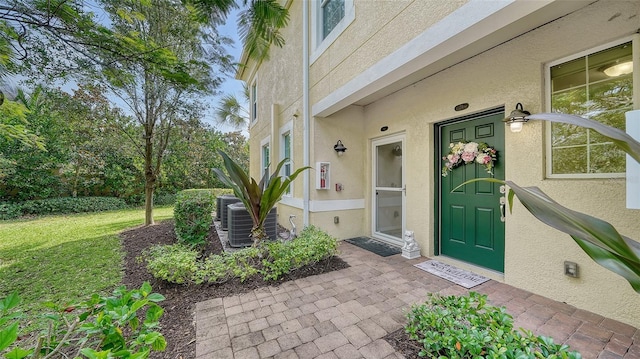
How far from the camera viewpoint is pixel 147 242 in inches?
224

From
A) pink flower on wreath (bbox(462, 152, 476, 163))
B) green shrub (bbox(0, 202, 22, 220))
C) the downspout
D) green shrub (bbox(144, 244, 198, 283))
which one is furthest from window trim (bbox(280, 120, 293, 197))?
green shrub (bbox(0, 202, 22, 220))

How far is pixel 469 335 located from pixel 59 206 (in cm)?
1536

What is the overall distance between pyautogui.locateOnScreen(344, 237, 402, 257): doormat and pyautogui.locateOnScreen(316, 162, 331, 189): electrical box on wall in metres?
1.37

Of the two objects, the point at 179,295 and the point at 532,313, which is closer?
the point at 532,313

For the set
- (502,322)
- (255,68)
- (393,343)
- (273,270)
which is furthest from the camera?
(255,68)

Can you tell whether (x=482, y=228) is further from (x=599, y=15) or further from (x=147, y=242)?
(x=147, y=242)

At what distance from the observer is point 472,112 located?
3643mm

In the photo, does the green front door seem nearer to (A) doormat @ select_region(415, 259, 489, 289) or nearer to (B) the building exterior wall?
(B) the building exterior wall

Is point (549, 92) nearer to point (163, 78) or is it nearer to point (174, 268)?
point (174, 268)

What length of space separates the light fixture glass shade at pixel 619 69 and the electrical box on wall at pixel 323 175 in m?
4.07

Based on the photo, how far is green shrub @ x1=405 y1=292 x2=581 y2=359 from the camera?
1593 mm

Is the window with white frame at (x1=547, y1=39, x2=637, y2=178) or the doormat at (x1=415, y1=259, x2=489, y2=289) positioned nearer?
the window with white frame at (x1=547, y1=39, x2=637, y2=178)

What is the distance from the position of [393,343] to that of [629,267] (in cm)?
166

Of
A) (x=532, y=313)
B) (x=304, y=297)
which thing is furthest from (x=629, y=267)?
(x=304, y=297)
